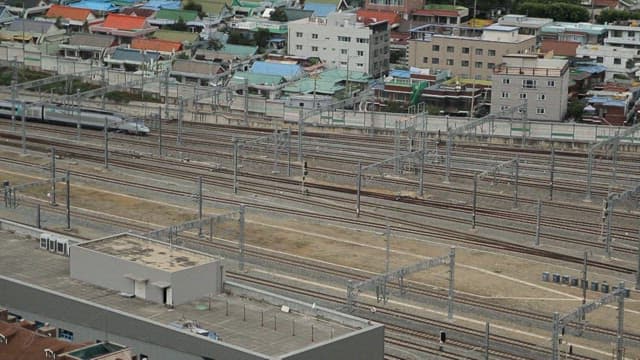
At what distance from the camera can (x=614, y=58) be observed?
58.2 m

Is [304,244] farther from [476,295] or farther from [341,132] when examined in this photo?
[341,132]

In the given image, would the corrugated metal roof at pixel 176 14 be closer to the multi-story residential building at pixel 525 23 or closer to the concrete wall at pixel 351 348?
the multi-story residential building at pixel 525 23

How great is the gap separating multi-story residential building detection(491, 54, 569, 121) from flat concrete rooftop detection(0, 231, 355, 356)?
83.8 feet

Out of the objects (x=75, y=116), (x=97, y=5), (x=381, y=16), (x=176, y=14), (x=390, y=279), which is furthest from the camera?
(x=97, y=5)

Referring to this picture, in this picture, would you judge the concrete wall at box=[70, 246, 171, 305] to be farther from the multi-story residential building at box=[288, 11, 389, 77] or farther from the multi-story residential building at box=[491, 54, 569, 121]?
the multi-story residential building at box=[288, 11, 389, 77]

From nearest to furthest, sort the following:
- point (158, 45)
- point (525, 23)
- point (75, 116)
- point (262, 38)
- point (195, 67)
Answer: point (75, 116) → point (195, 67) → point (158, 45) → point (525, 23) → point (262, 38)

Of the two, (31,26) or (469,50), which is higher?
(469,50)

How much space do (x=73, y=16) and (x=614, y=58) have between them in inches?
869

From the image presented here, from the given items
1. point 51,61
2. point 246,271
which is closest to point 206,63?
point 51,61

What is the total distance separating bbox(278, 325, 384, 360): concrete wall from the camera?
24.2 metres

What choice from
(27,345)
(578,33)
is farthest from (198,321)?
(578,33)

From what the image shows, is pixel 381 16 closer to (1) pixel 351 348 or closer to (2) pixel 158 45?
(2) pixel 158 45

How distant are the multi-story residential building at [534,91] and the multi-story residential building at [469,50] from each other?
3675 millimetres

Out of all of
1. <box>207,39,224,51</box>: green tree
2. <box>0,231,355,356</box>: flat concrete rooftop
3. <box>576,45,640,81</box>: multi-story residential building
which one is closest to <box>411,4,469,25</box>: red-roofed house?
<box>576,45,640,81</box>: multi-story residential building
